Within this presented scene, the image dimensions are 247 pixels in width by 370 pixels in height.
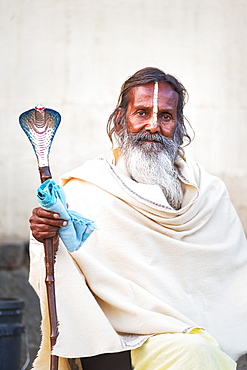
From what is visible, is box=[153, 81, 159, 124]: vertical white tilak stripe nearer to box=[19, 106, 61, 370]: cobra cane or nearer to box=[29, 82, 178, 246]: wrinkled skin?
box=[29, 82, 178, 246]: wrinkled skin

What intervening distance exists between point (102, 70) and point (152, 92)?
203 cm

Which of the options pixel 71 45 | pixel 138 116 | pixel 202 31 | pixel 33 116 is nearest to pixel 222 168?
pixel 202 31

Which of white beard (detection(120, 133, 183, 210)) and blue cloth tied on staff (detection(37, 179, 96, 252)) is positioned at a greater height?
white beard (detection(120, 133, 183, 210))

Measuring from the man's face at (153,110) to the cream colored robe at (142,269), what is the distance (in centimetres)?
25

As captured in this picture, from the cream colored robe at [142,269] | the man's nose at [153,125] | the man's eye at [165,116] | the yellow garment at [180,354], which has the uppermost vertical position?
the man's eye at [165,116]

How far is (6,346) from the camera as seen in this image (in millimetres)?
5578

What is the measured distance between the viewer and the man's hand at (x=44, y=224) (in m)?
3.82

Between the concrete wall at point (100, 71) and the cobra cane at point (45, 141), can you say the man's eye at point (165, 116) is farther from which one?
the concrete wall at point (100, 71)

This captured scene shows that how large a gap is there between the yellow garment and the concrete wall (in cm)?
269

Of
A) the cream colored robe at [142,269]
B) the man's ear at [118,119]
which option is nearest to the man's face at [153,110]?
the man's ear at [118,119]

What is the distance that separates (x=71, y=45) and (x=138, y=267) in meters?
2.78

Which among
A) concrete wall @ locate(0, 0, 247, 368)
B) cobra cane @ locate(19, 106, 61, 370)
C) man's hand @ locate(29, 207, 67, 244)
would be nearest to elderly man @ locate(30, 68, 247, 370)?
man's hand @ locate(29, 207, 67, 244)

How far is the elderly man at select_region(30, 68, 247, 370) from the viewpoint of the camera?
13.7ft

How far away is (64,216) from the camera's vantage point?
151 inches
